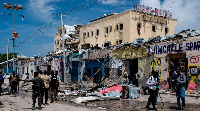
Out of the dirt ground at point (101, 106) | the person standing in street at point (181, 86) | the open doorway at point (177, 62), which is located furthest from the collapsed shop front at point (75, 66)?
the person standing in street at point (181, 86)

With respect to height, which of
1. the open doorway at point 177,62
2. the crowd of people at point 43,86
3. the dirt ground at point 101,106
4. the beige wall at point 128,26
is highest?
the beige wall at point 128,26

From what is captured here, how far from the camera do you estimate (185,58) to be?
55.4 ft

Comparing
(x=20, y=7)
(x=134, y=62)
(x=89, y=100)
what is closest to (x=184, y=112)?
(x=89, y=100)

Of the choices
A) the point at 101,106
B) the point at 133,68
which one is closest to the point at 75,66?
the point at 133,68

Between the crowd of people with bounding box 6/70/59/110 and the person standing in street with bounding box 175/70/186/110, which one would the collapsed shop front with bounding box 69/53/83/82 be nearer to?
the crowd of people with bounding box 6/70/59/110

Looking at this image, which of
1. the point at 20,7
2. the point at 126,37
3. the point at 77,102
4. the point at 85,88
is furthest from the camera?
the point at 126,37

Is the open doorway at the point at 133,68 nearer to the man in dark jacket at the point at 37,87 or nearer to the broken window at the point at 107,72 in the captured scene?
the broken window at the point at 107,72

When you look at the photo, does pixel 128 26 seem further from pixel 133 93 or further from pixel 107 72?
pixel 133 93

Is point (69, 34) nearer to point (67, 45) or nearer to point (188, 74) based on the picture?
point (67, 45)

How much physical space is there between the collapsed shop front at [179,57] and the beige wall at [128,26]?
1863 cm

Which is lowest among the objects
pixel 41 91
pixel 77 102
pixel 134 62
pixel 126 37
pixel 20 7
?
pixel 77 102

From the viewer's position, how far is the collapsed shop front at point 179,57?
50.9ft

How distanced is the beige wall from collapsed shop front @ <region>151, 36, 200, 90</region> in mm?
18628

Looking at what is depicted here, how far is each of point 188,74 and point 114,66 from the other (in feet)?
29.8
